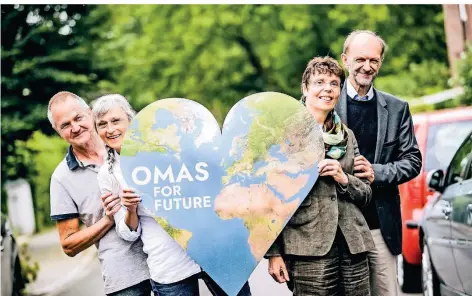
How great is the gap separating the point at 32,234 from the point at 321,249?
10612mm

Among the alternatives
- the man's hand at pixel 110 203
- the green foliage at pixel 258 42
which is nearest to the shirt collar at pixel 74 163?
the man's hand at pixel 110 203

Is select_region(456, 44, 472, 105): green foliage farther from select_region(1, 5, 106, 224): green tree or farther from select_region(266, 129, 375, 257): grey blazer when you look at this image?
select_region(266, 129, 375, 257): grey blazer

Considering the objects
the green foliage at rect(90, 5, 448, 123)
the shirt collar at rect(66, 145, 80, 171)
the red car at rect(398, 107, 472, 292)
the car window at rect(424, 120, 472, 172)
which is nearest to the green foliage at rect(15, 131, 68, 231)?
the green foliage at rect(90, 5, 448, 123)

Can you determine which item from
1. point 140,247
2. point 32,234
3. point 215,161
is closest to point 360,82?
point 215,161

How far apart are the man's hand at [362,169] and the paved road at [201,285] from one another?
0.81m

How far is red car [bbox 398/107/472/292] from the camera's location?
5.79 m

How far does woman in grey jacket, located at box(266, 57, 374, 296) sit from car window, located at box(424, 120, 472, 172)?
2.48 metres

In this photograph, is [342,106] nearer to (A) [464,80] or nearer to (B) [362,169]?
(B) [362,169]

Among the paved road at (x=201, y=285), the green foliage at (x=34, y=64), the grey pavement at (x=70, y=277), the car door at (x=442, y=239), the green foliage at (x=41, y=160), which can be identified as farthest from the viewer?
the green foliage at (x=41, y=160)

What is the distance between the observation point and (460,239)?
452cm

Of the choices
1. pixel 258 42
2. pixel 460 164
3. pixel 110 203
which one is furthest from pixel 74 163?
pixel 258 42

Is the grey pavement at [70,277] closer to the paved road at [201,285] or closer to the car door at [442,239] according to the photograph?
the paved road at [201,285]

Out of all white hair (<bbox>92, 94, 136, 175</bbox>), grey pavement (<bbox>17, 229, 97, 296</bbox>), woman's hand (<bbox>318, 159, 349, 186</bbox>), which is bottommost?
grey pavement (<bbox>17, 229, 97, 296</bbox>)

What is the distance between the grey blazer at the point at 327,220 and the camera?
3.40 meters
